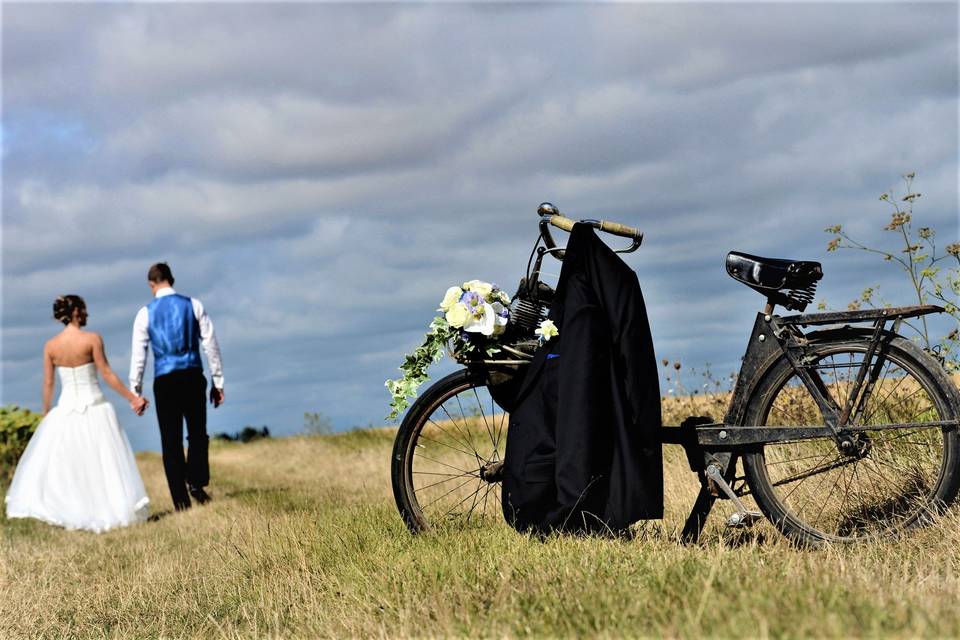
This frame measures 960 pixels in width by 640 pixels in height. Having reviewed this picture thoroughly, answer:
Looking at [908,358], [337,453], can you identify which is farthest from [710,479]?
[337,453]

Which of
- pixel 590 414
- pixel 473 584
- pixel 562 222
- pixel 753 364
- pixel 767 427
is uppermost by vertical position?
pixel 562 222

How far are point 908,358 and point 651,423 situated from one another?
1264mm

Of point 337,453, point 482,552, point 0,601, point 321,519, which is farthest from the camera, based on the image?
point 337,453

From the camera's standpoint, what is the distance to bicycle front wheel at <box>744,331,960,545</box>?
474 centimetres

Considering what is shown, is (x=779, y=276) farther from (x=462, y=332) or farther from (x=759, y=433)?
(x=462, y=332)

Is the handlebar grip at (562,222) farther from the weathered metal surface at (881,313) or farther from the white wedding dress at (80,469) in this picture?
the white wedding dress at (80,469)

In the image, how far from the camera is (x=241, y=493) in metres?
11.9

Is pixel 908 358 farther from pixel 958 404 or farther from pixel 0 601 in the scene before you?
pixel 0 601

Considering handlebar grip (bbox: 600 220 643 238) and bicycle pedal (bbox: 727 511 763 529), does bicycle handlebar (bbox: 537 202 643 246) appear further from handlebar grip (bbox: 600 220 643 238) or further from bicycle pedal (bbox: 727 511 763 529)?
bicycle pedal (bbox: 727 511 763 529)

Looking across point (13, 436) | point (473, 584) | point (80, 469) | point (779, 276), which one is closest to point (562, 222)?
point (779, 276)

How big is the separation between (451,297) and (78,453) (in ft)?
24.9

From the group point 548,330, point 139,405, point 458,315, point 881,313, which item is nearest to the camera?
point 881,313

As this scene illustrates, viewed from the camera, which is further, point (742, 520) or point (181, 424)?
point (181, 424)

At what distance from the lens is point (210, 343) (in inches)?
444
